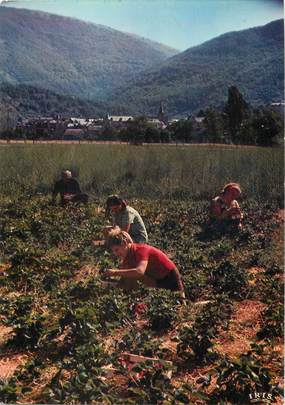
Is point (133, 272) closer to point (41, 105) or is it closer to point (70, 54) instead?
point (41, 105)

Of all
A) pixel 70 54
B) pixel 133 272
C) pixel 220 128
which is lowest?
pixel 133 272

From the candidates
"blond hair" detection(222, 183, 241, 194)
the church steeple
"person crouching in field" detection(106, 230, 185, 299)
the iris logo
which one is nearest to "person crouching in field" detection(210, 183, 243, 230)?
"blond hair" detection(222, 183, 241, 194)

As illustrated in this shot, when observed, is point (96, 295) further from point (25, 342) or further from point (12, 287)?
point (12, 287)

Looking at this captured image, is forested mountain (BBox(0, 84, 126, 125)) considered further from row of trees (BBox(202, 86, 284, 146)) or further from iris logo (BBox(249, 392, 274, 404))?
iris logo (BBox(249, 392, 274, 404))

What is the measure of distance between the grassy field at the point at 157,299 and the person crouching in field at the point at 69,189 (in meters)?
0.06

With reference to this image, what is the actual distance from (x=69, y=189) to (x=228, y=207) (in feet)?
3.62

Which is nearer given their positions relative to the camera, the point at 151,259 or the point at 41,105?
the point at 151,259

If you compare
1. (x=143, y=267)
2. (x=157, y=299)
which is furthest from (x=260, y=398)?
(x=143, y=267)

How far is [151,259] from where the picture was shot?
4277mm

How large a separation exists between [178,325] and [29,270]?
137 centimetres

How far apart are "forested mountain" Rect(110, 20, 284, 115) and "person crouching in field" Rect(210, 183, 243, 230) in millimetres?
539

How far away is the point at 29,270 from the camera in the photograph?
510cm

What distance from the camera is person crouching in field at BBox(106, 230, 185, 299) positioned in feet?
14.0

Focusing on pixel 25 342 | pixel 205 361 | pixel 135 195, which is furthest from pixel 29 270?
pixel 205 361
